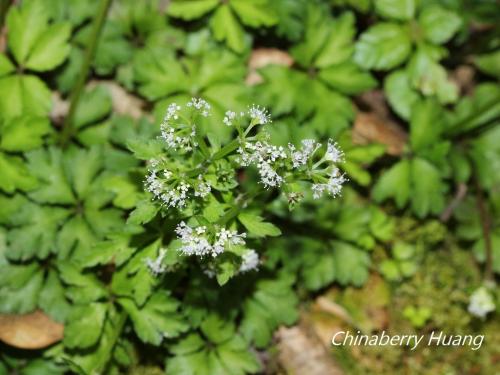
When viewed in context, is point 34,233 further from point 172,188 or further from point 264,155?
point 264,155

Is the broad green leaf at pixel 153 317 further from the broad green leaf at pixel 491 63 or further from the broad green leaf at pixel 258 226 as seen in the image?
the broad green leaf at pixel 491 63

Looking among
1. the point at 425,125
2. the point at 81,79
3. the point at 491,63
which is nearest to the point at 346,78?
the point at 425,125

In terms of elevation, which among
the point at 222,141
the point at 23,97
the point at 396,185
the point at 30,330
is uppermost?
the point at 23,97

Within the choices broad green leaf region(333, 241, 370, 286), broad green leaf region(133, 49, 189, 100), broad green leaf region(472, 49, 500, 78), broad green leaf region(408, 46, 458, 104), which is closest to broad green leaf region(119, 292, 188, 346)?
broad green leaf region(333, 241, 370, 286)

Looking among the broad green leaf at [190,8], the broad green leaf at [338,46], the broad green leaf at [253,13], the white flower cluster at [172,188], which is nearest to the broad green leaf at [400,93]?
the broad green leaf at [338,46]

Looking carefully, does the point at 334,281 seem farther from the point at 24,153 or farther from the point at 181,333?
the point at 24,153
